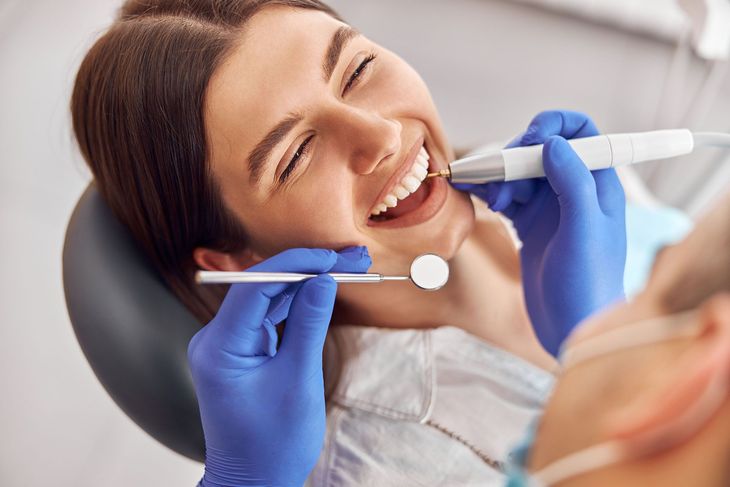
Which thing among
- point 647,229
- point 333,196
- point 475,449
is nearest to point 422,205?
point 333,196

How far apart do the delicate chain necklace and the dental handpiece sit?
38cm

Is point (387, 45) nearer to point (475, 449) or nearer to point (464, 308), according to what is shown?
point (464, 308)

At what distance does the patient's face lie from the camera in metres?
0.82

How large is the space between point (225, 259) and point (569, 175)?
0.52 meters

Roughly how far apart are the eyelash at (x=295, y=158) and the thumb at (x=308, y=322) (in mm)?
158

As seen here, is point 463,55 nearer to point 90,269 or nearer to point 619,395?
point 90,269

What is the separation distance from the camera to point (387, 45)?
5.93 feet

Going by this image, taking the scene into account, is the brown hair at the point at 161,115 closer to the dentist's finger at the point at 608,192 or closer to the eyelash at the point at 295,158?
the eyelash at the point at 295,158

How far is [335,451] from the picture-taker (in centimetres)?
103

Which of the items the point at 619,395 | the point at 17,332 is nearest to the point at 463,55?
the point at 17,332

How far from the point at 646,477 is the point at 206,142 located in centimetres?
70

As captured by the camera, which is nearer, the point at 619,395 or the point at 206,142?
the point at 619,395

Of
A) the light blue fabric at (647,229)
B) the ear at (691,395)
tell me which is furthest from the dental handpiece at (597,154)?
the ear at (691,395)

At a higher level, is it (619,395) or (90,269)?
(619,395)
